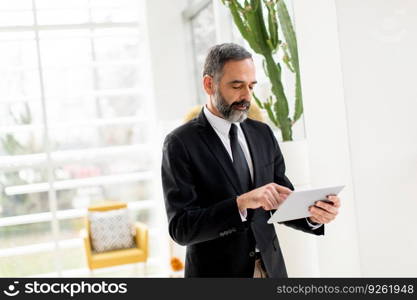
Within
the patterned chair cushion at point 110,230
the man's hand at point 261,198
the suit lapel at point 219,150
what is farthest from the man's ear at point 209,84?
the patterned chair cushion at point 110,230

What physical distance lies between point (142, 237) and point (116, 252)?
324mm

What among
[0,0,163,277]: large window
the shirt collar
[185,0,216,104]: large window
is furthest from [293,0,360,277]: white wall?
[0,0,163,277]: large window

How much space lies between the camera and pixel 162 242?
273 inches

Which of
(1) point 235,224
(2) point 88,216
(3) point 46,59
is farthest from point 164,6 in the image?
(1) point 235,224

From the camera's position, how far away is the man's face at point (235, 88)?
86.7 inches

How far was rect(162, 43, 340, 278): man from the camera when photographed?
204 cm

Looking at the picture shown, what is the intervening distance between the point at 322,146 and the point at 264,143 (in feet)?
3.34

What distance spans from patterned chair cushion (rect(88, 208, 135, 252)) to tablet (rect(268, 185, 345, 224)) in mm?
4535

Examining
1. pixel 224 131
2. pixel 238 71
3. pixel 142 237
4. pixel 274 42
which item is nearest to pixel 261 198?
pixel 224 131

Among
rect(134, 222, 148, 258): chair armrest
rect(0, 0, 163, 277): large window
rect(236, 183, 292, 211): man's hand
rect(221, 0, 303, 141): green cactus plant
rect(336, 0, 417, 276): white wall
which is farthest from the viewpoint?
rect(0, 0, 163, 277): large window

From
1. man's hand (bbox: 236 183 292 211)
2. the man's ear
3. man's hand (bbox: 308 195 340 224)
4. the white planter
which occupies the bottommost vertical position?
the white planter

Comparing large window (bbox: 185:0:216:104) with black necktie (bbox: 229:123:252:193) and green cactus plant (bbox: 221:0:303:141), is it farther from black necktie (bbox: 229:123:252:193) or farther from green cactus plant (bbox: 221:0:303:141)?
black necktie (bbox: 229:123:252:193)

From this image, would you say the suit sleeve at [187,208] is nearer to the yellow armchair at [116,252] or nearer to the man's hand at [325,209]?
the man's hand at [325,209]

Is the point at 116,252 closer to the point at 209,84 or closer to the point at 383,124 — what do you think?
the point at 383,124
